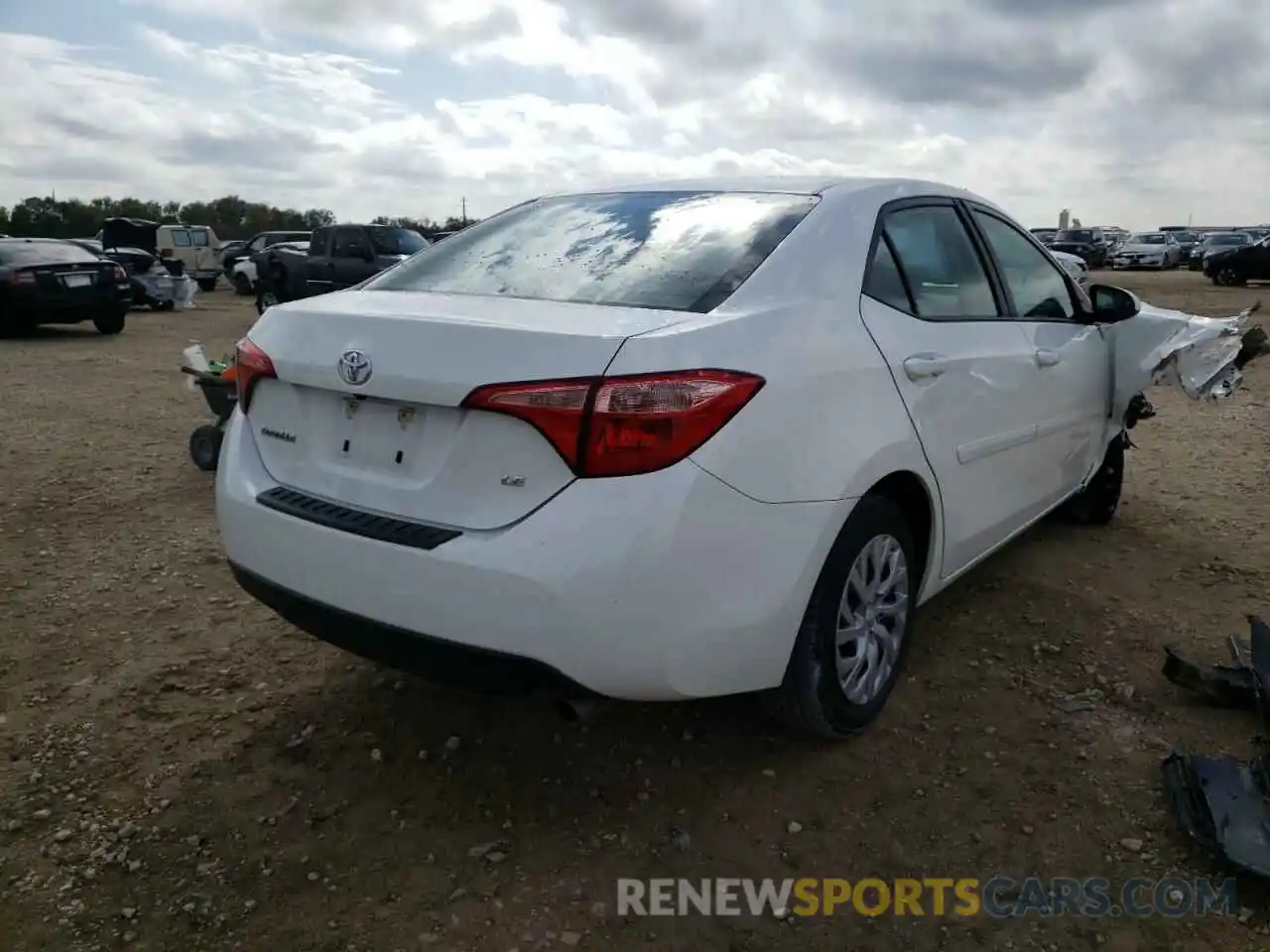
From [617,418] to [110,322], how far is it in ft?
50.0

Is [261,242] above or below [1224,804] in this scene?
above

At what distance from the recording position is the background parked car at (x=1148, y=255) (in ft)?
123

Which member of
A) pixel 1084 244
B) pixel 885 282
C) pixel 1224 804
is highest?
pixel 1084 244

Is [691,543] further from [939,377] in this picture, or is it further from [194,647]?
[194,647]

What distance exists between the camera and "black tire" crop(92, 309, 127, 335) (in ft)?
48.7

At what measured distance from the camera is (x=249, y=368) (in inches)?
108

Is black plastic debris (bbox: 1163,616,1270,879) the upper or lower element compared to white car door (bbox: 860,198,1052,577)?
lower

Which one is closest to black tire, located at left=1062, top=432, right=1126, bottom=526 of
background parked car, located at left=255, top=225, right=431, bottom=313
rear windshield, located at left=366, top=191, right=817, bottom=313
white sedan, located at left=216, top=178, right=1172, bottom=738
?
white sedan, located at left=216, top=178, right=1172, bottom=738

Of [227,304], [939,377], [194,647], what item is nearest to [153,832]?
[194,647]

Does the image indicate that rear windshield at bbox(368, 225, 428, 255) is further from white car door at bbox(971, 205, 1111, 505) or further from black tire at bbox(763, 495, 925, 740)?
black tire at bbox(763, 495, 925, 740)

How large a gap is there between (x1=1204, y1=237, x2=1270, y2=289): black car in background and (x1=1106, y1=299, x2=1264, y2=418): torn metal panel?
23780 millimetres

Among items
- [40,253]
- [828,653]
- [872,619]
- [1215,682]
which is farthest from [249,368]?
[40,253]

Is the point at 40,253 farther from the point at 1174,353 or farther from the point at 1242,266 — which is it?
the point at 1242,266

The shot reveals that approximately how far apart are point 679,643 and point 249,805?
1289mm
